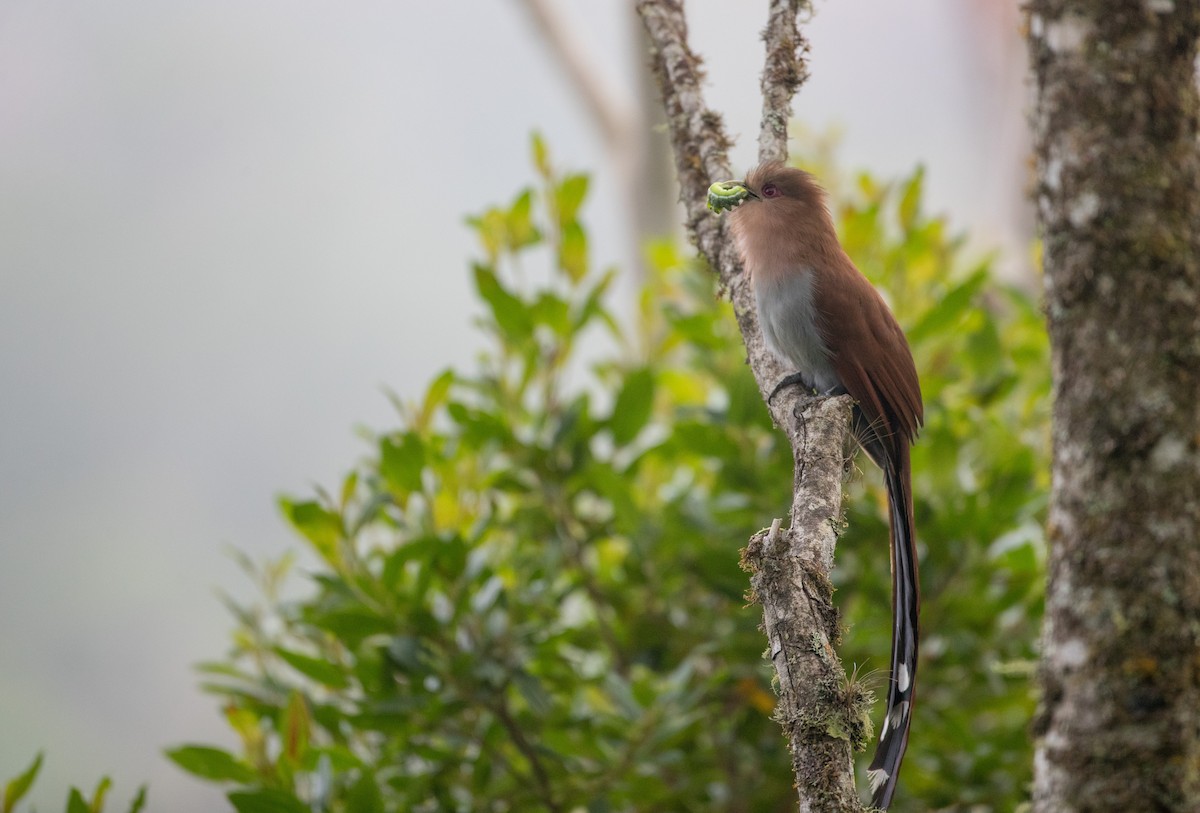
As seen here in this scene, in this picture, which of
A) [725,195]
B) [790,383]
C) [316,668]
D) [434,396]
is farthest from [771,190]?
[316,668]

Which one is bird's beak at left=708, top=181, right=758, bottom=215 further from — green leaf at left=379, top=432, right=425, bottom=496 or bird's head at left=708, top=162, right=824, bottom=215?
green leaf at left=379, top=432, right=425, bottom=496

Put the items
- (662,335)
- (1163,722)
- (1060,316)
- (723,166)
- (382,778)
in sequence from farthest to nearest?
1. (662,335)
2. (382,778)
3. (723,166)
4. (1060,316)
5. (1163,722)

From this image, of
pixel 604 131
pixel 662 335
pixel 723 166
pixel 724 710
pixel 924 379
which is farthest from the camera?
pixel 604 131

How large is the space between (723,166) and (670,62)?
0.22 metres

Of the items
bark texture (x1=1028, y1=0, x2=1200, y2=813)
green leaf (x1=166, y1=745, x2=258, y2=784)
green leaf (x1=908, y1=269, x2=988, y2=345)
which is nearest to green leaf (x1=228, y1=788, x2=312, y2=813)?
green leaf (x1=166, y1=745, x2=258, y2=784)

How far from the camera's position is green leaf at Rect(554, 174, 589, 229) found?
222 cm

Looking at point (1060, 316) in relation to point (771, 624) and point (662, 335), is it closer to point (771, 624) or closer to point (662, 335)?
point (771, 624)

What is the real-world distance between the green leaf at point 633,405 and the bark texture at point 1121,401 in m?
0.93

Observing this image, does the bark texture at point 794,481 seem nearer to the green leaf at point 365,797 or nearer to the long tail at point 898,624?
the long tail at point 898,624

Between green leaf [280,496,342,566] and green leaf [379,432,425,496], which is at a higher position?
green leaf [379,432,425,496]

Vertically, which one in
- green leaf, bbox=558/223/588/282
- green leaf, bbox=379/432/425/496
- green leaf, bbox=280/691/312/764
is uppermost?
green leaf, bbox=558/223/588/282

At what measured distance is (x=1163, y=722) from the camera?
108 centimetres

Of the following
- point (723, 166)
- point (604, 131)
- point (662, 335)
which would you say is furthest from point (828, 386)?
point (604, 131)

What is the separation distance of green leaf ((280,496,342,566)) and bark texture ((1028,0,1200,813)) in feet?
3.95
